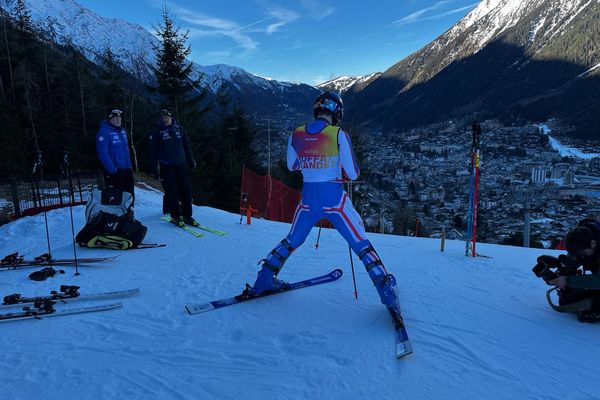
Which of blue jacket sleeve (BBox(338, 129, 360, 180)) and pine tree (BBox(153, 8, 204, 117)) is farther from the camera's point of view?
pine tree (BBox(153, 8, 204, 117))

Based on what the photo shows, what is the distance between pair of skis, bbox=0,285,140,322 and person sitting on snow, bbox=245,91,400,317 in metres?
2.06

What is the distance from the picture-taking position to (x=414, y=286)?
4.46m

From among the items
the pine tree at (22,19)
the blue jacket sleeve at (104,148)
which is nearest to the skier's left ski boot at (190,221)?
the blue jacket sleeve at (104,148)

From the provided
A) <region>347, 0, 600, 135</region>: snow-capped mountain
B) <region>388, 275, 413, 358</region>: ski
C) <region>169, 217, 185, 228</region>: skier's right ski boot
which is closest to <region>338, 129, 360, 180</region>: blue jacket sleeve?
<region>388, 275, 413, 358</region>: ski

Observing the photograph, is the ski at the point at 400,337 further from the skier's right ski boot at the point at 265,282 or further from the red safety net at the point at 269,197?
the red safety net at the point at 269,197

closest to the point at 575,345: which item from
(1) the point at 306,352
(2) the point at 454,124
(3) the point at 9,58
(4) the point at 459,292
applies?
(4) the point at 459,292

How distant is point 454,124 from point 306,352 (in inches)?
5006

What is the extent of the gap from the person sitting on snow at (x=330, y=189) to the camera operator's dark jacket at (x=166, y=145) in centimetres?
422

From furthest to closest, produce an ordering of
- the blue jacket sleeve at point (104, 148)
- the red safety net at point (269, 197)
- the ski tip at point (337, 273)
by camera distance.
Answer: the red safety net at point (269, 197) < the blue jacket sleeve at point (104, 148) < the ski tip at point (337, 273)

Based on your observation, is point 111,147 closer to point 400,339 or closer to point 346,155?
point 346,155

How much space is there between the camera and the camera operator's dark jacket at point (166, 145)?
23.2ft

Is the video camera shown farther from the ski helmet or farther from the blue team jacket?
the blue team jacket

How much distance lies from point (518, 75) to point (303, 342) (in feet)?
549

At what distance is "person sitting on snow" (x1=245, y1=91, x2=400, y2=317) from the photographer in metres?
3.36
